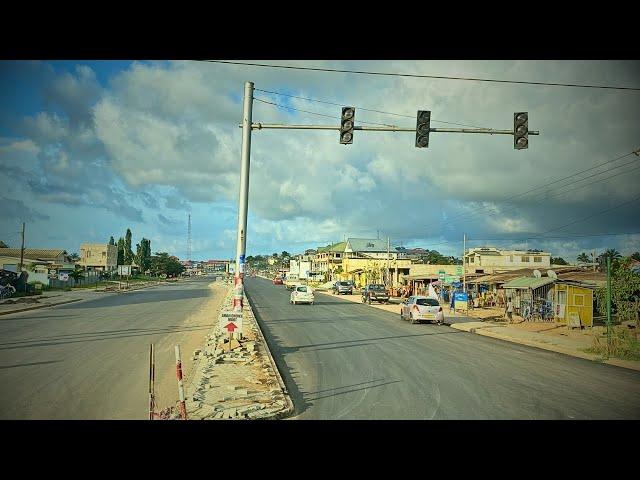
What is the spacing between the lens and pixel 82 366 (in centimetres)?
1301

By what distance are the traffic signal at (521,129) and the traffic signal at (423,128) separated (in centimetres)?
224

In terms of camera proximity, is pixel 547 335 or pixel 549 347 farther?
pixel 547 335

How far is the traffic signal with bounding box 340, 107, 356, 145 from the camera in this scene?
12.3m

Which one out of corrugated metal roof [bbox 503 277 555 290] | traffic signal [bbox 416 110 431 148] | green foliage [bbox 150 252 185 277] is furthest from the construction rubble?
green foliage [bbox 150 252 185 277]

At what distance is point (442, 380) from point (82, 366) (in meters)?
9.30

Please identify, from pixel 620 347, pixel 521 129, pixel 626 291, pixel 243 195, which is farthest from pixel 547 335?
pixel 243 195

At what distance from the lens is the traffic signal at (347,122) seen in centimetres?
1228

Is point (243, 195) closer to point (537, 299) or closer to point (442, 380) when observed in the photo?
point (442, 380)

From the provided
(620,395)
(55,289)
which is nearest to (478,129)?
(620,395)

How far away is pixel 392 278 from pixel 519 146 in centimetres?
7022

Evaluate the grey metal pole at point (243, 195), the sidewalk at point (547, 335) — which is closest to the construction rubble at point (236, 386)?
the grey metal pole at point (243, 195)
